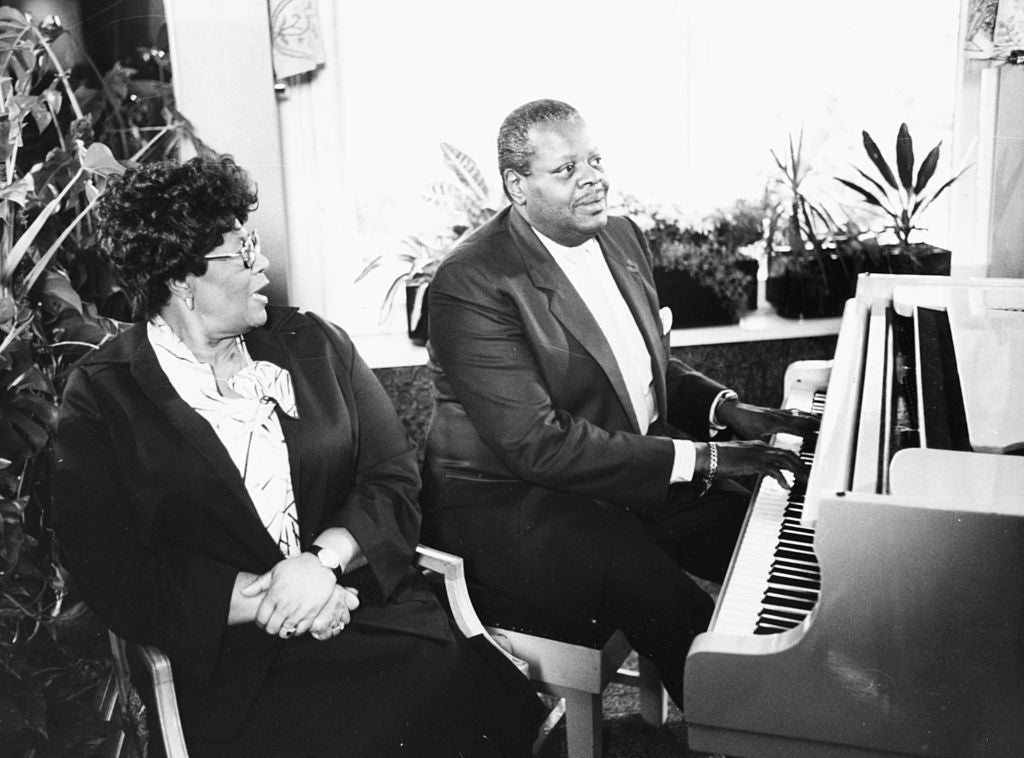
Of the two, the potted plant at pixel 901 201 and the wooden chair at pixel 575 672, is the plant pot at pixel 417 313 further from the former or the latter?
the potted plant at pixel 901 201

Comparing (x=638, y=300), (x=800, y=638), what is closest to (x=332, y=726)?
(x=800, y=638)

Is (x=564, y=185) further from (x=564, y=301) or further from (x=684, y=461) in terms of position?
(x=684, y=461)

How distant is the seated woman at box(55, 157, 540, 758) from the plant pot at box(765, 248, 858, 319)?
→ 1256 mm

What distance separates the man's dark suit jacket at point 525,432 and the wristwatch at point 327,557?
432mm

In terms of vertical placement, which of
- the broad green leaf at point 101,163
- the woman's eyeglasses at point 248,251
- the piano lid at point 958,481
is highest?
the broad green leaf at point 101,163

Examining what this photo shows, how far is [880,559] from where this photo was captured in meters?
1.25

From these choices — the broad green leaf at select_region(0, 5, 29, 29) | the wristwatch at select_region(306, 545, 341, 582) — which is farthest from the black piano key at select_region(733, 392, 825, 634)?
the broad green leaf at select_region(0, 5, 29, 29)

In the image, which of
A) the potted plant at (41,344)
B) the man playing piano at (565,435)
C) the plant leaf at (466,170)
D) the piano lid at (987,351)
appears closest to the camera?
the piano lid at (987,351)

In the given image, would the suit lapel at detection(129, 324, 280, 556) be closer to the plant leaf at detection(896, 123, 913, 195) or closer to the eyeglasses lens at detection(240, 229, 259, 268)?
the eyeglasses lens at detection(240, 229, 259, 268)

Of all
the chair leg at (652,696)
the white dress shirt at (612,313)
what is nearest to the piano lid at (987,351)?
the white dress shirt at (612,313)

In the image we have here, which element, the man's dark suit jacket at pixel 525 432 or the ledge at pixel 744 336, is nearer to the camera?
the man's dark suit jacket at pixel 525 432

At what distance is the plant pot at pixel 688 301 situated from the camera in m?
2.66

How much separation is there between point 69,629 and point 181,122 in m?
1.09

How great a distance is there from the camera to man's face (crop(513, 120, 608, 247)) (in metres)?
2.15
